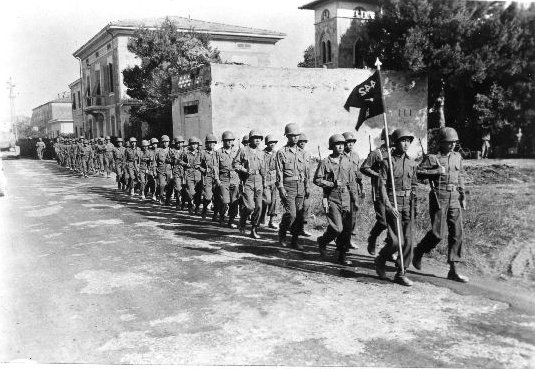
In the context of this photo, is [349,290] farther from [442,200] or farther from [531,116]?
[531,116]

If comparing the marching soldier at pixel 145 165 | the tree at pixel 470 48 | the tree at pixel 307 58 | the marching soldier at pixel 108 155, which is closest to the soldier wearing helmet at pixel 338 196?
the marching soldier at pixel 145 165

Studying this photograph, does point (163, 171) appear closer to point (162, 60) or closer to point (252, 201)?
point (252, 201)

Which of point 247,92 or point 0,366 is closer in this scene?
point 0,366

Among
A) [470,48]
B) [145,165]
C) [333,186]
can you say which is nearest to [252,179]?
[333,186]

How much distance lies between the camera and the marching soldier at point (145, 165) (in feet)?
51.6

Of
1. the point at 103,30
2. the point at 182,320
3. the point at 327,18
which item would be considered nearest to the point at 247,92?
the point at 327,18

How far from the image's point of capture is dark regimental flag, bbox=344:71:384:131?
23.8 feet

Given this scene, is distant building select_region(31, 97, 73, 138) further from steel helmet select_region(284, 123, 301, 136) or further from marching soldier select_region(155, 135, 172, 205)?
steel helmet select_region(284, 123, 301, 136)

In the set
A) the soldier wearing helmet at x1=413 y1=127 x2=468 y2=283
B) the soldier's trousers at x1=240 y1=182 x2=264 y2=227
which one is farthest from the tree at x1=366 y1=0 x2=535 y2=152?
the soldier wearing helmet at x1=413 y1=127 x2=468 y2=283

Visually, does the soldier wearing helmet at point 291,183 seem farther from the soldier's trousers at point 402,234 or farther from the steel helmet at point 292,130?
the soldier's trousers at point 402,234

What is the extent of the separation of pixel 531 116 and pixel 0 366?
82.5ft

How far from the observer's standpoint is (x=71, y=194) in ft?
58.2

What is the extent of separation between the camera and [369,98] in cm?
735

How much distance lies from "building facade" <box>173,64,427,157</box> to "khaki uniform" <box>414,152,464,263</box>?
14.4 m
